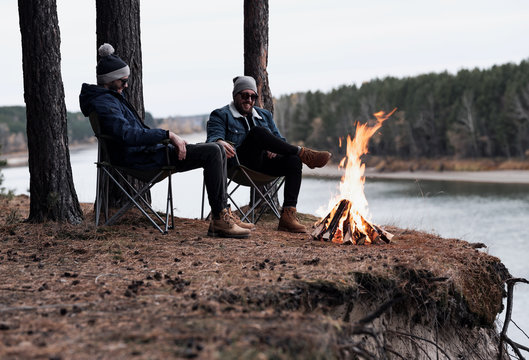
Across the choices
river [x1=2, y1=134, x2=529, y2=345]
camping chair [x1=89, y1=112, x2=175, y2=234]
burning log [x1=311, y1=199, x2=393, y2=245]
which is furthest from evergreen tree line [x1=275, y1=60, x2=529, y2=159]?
camping chair [x1=89, y1=112, x2=175, y2=234]

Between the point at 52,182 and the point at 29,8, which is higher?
the point at 29,8

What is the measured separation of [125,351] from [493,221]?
2257 centimetres

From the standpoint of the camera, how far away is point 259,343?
1956 millimetres

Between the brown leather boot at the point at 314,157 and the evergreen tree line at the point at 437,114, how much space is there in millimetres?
34494

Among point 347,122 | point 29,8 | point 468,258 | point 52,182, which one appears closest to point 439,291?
point 468,258

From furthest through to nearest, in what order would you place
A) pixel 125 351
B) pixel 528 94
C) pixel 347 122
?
pixel 347 122
pixel 528 94
pixel 125 351

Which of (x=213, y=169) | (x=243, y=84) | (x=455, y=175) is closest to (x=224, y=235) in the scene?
(x=213, y=169)

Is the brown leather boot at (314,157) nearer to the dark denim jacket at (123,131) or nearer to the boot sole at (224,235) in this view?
the boot sole at (224,235)

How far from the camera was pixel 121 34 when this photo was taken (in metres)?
5.11

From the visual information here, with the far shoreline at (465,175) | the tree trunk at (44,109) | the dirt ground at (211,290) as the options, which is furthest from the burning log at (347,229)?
the far shoreline at (465,175)

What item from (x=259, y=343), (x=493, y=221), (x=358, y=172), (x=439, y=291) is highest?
(x=358, y=172)

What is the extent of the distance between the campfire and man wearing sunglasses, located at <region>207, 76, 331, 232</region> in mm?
230

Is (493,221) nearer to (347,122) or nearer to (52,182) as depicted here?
(52,182)

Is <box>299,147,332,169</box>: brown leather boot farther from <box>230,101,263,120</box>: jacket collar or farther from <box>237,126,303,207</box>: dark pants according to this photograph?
<box>230,101,263,120</box>: jacket collar
